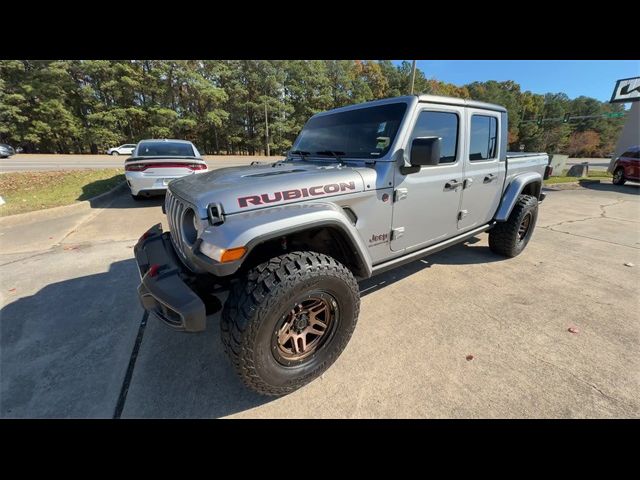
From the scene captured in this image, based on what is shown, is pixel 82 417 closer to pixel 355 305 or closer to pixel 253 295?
pixel 253 295

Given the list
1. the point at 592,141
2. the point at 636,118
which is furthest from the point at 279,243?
the point at 592,141

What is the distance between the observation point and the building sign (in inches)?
812

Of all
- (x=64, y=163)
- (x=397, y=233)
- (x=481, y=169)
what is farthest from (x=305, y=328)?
(x=64, y=163)

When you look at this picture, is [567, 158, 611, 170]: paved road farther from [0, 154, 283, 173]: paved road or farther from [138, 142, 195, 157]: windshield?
[138, 142, 195, 157]: windshield

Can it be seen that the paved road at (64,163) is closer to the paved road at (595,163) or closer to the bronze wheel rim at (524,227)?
the bronze wheel rim at (524,227)

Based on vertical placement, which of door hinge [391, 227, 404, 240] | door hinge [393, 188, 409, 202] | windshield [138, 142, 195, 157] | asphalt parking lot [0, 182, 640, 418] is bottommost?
asphalt parking lot [0, 182, 640, 418]

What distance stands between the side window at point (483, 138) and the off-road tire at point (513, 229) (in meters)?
1.03

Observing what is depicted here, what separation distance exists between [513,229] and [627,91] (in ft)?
93.2

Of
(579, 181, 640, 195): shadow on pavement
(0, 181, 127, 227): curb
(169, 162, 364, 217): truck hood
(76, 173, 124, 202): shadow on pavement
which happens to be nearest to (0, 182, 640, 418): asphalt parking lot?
(169, 162, 364, 217): truck hood

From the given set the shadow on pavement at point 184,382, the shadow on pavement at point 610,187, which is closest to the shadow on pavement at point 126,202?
the shadow on pavement at point 184,382

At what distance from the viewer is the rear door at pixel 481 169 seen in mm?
3103

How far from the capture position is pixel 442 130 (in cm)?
277

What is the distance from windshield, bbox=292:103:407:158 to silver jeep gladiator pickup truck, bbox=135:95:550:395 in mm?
12
